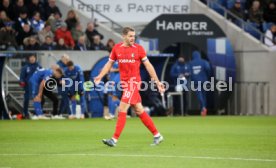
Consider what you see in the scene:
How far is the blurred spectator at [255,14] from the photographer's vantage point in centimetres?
3516

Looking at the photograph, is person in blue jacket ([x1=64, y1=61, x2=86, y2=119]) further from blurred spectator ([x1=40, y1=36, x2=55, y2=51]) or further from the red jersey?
the red jersey

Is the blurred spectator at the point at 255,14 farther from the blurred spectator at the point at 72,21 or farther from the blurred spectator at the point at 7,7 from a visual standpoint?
the blurred spectator at the point at 7,7

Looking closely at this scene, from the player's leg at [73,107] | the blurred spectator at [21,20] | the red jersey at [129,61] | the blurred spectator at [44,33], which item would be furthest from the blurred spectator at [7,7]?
the red jersey at [129,61]

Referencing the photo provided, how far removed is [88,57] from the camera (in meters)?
31.0

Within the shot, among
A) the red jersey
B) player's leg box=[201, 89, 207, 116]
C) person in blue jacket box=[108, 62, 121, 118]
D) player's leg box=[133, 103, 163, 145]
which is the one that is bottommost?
player's leg box=[201, 89, 207, 116]

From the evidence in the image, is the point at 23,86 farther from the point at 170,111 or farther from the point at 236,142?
the point at 236,142

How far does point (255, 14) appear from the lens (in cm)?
3553

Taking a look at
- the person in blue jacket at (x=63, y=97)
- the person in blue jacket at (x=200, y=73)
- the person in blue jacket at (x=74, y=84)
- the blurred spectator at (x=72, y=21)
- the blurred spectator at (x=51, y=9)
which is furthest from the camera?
the person in blue jacket at (x=200, y=73)

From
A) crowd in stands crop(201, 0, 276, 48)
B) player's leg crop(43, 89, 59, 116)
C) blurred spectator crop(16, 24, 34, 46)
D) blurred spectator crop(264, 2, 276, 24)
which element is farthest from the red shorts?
blurred spectator crop(264, 2, 276, 24)

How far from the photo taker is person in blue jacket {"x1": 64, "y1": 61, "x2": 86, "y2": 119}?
29.2m

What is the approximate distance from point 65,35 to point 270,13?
951 cm

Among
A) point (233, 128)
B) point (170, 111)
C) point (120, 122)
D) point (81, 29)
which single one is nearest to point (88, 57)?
point (81, 29)

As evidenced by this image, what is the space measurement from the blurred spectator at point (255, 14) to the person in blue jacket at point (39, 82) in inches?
395

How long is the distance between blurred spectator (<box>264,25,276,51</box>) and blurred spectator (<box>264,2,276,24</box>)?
113cm
